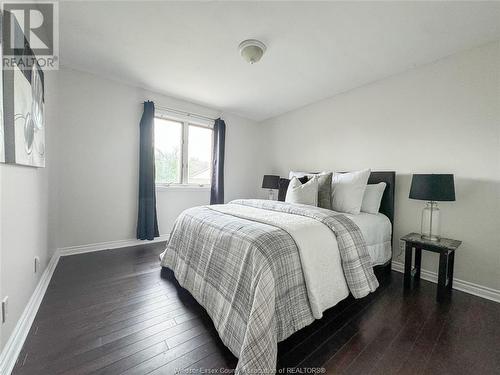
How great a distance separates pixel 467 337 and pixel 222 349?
1.62m

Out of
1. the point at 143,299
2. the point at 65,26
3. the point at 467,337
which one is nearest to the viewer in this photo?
the point at 467,337

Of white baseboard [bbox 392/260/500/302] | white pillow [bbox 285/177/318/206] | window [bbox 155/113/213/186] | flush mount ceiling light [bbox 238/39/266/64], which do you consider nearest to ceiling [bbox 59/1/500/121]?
flush mount ceiling light [bbox 238/39/266/64]

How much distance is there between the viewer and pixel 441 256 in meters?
1.83

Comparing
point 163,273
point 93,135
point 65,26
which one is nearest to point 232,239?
point 163,273

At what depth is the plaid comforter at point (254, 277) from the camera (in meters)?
1.06

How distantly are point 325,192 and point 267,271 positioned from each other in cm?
145

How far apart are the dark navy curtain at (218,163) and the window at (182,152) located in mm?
131

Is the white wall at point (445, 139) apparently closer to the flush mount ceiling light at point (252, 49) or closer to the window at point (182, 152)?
the flush mount ceiling light at point (252, 49)

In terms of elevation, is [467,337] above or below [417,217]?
below

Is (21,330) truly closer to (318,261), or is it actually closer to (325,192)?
(318,261)

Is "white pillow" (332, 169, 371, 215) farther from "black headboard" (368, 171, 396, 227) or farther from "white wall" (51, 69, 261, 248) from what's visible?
"white wall" (51, 69, 261, 248)

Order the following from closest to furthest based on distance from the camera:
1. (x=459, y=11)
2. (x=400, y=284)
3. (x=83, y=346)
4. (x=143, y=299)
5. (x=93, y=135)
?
(x=83, y=346), (x=459, y=11), (x=143, y=299), (x=400, y=284), (x=93, y=135)

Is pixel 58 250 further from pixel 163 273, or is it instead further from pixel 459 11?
pixel 459 11

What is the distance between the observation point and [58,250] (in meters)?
2.58
